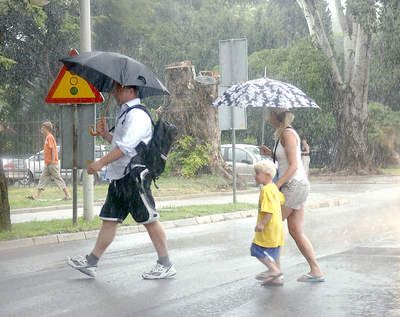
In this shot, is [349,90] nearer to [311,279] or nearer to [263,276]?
[311,279]

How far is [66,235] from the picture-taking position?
1225 centimetres

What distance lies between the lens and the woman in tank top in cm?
795

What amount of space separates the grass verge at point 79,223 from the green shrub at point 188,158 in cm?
823

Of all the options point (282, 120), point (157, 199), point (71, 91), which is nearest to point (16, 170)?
point (157, 199)

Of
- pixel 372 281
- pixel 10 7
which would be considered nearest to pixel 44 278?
pixel 372 281

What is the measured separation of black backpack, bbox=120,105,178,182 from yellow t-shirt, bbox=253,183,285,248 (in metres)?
1.03

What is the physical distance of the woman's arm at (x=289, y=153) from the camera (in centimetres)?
790

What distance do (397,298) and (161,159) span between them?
2.58 metres

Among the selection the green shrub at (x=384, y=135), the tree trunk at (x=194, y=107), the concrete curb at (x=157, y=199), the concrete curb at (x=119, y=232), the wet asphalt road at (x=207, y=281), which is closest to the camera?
the wet asphalt road at (x=207, y=281)

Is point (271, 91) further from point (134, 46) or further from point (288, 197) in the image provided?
point (134, 46)

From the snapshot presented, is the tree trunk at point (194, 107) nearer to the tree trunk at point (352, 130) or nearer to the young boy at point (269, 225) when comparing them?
the tree trunk at point (352, 130)

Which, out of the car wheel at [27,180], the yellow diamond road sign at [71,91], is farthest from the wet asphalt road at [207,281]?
the car wheel at [27,180]

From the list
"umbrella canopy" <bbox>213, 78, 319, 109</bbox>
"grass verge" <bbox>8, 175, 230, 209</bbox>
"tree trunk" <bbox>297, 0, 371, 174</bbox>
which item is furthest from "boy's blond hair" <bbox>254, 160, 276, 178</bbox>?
"tree trunk" <bbox>297, 0, 371, 174</bbox>

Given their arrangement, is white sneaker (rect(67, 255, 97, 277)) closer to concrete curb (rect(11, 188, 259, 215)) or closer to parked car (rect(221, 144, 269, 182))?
concrete curb (rect(11, 188, 259, 215))
